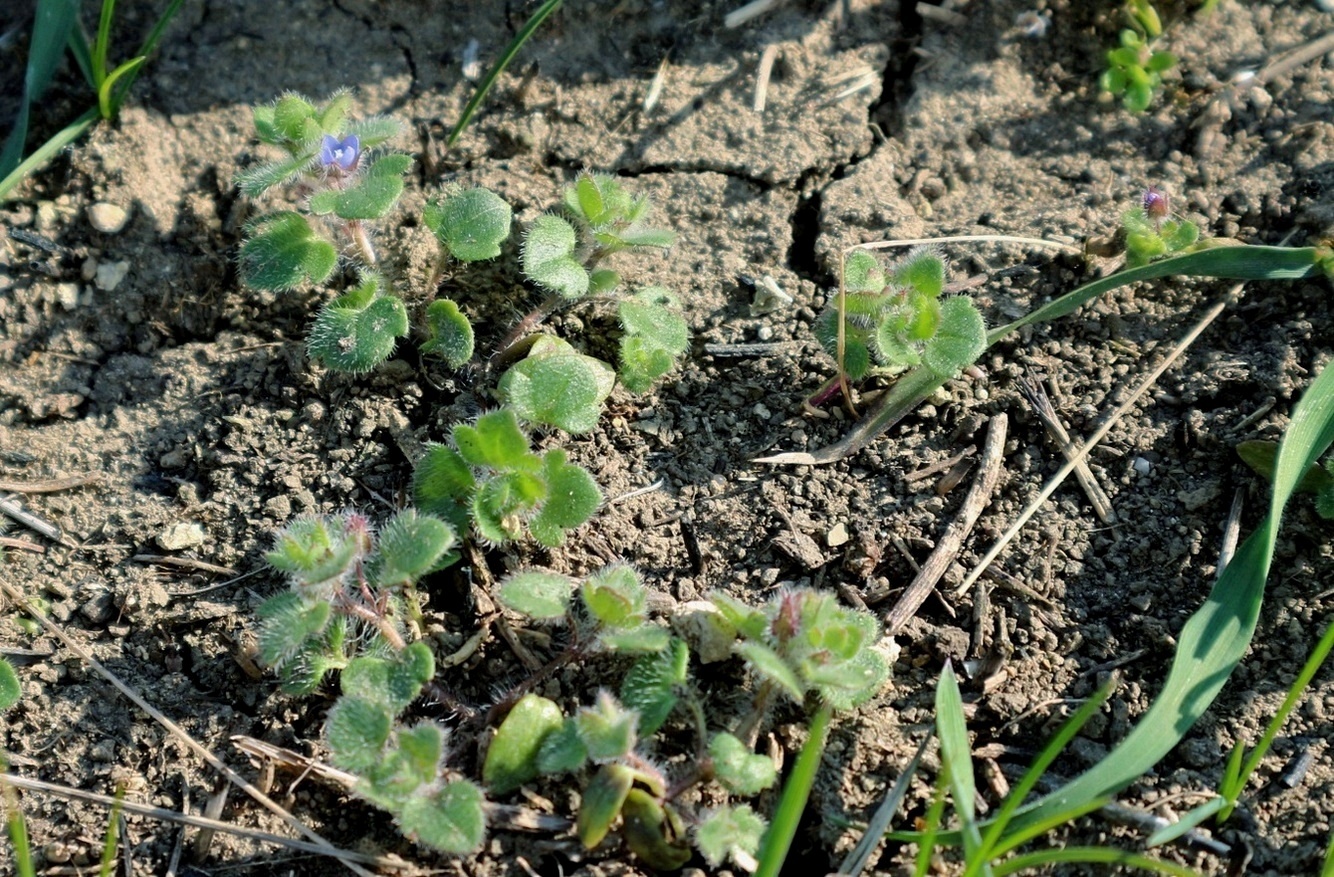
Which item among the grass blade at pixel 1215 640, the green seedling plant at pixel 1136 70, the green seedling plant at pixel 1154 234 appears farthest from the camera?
the green seedling plant at pixel 1136 70

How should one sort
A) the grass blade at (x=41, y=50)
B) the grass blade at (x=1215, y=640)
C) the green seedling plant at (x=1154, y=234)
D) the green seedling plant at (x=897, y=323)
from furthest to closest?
the grass blade at (x=41, y=50) < the green seedling plant at (x=1154, y=234) < the green seedling plant at (x=897, y=323) < the grass blade at (x=1215, y=640)

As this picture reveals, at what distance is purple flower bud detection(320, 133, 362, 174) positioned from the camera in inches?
101

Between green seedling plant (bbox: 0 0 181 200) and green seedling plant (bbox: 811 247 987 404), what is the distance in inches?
71.1

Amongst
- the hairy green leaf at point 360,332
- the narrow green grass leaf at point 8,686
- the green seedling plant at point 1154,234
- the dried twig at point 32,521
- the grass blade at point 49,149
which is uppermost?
the grass blade at point 49,149

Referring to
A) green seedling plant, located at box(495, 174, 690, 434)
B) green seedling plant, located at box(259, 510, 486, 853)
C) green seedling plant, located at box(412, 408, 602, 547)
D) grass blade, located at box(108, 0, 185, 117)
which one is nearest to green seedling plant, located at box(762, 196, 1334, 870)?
green seedling plant, located at box(495, 174, 690, 434)

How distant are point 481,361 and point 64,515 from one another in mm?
987

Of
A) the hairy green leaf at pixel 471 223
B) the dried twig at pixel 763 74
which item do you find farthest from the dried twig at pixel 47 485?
the dried twig at pixel 763 74

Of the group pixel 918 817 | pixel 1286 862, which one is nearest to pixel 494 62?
pixel 918 817

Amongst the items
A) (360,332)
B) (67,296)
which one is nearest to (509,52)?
(360,332)

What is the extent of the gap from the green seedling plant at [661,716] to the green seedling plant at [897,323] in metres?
0.62

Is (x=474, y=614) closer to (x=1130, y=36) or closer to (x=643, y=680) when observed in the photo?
(x=643, y=680)

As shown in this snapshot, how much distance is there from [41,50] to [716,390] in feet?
6.44

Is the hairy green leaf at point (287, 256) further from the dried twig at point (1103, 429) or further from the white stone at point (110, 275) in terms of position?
the dried twig at point (1103, 429)

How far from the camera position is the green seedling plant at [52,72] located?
9.45ft
